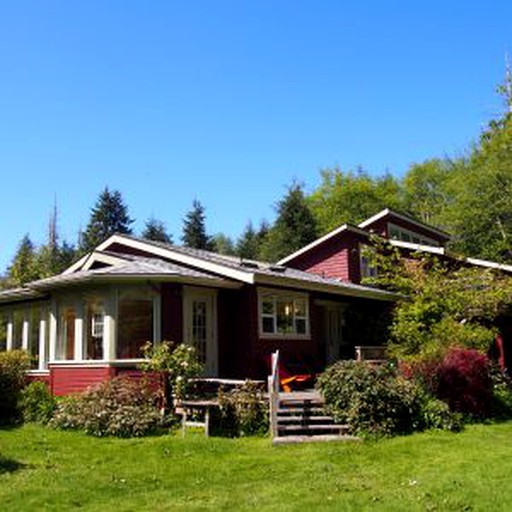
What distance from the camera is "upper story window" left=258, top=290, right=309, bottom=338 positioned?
18.0 m

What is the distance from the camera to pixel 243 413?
12.9 meters

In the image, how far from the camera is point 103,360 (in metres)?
15.4

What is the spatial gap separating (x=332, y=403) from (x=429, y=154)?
175 feet

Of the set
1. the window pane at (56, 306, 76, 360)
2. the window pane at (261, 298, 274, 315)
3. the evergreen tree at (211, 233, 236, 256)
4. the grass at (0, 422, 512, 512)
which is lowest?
the grass at (0, 422, 512, 512)

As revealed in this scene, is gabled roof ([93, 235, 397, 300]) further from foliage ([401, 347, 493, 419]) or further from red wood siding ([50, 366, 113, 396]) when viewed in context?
foliage ([401, 347, 493, 419])

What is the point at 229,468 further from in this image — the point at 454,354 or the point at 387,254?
the point at 387,254

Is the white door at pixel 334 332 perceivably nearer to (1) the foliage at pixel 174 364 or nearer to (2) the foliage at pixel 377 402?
(1) the foliage at pixel 174 364

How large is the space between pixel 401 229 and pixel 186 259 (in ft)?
46.3

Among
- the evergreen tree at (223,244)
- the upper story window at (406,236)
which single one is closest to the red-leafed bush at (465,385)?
the upper story window at (406,236)

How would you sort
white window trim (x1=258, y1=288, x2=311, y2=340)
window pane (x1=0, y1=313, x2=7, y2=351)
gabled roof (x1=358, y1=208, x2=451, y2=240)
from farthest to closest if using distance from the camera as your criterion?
gabled roof (x1=358, y1=208, x2=451, y2=240), window pane (x1=0, y1=313, x2=7, y2=351), white window trim (x1=258, y1=288, x2=311, y2=340)

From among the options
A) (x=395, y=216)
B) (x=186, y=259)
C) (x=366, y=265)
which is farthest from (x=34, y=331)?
(x=395, y=216)

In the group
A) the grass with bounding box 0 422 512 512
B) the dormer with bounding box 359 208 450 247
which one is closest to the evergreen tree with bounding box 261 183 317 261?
the dormer with bounding box 359 208 450 247

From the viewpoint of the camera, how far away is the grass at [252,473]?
7.85 metres

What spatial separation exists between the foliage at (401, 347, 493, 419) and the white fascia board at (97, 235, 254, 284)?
4896mm
